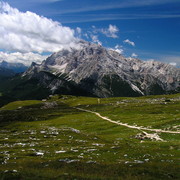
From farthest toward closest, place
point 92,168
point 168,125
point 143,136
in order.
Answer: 1. point 168,125
2. point 143,136
3. point 92,168

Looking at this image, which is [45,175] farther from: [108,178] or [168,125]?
[168,125]

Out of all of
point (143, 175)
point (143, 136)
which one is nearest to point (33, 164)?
point (143, 175)

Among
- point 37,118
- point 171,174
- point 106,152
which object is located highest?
point 171,174

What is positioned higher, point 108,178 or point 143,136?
point 108,178

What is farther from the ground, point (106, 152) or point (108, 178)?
point (108, 178)

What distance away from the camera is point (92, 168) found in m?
18.8

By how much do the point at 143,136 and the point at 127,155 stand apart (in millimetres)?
22092

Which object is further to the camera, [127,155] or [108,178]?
[127,155]

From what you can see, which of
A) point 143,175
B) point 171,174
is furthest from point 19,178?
point 171,174

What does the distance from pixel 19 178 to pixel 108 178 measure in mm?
7072

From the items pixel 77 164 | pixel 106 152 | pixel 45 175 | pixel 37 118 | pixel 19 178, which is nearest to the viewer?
pixel 19 178

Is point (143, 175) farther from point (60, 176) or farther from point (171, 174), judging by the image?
point (60, 176)

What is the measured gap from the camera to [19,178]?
14969 mm

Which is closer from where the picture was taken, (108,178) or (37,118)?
(108,178)
